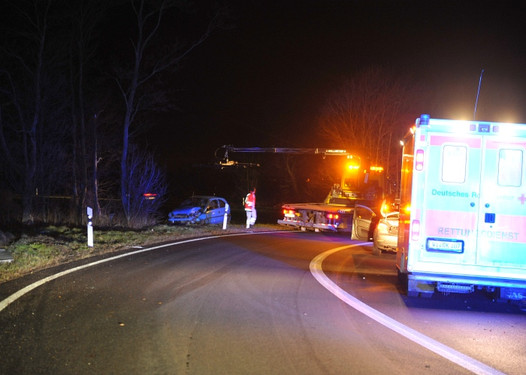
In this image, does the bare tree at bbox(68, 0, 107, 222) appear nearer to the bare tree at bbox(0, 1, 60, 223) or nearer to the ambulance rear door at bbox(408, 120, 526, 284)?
the bare tree at bbox(0, 1, 60, 223)

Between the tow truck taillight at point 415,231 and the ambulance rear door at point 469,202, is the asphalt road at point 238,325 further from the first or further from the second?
the tow truck taillight at point 415,231

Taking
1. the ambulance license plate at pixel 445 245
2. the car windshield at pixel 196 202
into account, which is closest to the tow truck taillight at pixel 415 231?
the ambulance license plate at pixel 445 245

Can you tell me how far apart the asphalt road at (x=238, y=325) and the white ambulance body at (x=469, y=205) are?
700 millimetres

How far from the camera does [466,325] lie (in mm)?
6680

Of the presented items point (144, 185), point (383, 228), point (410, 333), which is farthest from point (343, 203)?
point (410, 333)

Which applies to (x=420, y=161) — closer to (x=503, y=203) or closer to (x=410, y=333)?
(x=503, y=203)

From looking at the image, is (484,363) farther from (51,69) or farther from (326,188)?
(326,188)

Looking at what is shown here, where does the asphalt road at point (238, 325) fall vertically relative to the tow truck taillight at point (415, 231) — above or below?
below

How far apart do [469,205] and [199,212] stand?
54.4 ft

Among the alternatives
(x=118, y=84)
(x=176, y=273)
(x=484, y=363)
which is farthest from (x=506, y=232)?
(x=118, y=84)

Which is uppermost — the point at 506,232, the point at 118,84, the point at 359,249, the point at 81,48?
the point at 81,48

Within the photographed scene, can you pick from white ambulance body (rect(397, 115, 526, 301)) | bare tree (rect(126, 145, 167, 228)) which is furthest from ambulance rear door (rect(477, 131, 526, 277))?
bare tree (rect(126, 145, 167, 228))

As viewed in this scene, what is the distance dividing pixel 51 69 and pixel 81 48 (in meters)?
1.97

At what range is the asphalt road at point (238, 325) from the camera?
4.75m
